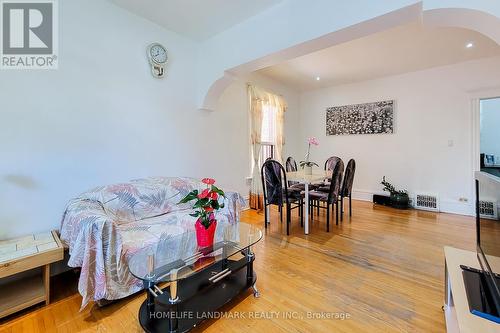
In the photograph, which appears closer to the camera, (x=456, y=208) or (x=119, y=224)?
(x=119, y=224)

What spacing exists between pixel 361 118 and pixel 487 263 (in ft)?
14.2

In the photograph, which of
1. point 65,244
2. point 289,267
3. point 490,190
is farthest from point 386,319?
point 65,244

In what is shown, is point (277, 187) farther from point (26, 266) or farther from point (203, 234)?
point (26, 266)

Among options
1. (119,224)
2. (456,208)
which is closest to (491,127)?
(456,208)

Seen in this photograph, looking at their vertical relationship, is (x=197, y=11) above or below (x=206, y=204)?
above

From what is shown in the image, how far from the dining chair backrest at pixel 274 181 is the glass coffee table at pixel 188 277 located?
1082 mm

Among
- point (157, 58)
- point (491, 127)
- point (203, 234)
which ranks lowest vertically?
point (203, 234)

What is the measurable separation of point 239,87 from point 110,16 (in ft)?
7.05

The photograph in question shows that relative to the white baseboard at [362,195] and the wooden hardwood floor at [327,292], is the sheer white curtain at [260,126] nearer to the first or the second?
the wooden hardwood floor at [327,292]

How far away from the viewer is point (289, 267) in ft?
7.23

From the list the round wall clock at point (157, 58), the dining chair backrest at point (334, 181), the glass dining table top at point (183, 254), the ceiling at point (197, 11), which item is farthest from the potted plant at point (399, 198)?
the round wall clock at point (157, 58)

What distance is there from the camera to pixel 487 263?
110 cm

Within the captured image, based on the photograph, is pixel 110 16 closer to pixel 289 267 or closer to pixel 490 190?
pixel 289 267

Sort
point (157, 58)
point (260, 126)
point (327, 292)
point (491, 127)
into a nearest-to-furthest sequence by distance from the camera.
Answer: point (327, 292) < point (157, 58) < point (260, 126) < point (491, 127)
